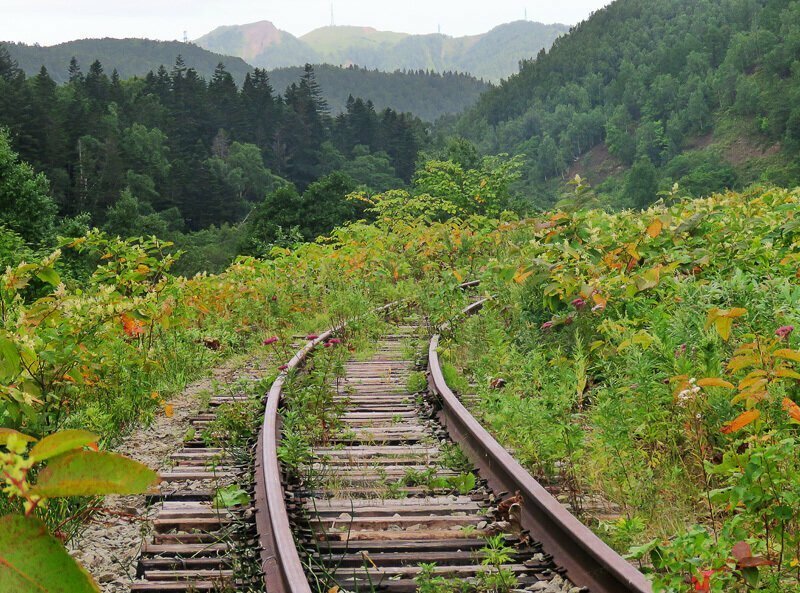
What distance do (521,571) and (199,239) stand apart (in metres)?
84.5

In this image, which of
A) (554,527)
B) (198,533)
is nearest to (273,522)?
(198,533)

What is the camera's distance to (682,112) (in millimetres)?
158250

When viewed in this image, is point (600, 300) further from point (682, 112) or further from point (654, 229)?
point (682, 112)

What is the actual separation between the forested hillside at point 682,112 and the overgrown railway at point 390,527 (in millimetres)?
99345

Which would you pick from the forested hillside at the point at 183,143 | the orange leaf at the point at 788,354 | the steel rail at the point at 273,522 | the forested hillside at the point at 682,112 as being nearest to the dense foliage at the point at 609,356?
the orange leaf at the point at 788,354

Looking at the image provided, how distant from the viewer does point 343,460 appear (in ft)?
17.5

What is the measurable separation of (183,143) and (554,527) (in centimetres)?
11616

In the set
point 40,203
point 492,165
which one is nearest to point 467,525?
point 492,165

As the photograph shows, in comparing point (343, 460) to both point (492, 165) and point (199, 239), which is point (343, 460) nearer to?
point (492, 165)

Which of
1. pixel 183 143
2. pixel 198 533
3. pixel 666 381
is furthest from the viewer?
pixel 183 143

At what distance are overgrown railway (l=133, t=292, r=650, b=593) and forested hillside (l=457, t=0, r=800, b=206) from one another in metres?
99.3

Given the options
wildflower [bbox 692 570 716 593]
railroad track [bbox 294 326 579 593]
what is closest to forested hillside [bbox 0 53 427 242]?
railroad track [bbox 294 326 579 593]

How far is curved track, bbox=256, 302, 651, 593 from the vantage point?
3.26 meters

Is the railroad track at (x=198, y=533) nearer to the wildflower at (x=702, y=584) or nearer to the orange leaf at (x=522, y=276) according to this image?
the wildflower at (x=702, y=584)
